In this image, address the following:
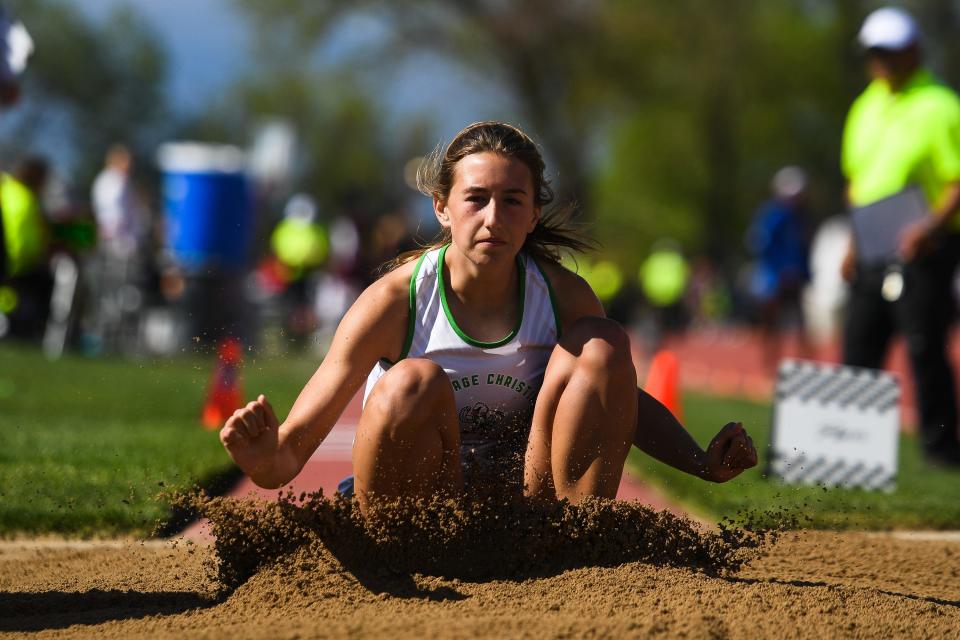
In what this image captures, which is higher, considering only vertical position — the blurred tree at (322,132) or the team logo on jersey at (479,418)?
the blurred tree at (322,132)

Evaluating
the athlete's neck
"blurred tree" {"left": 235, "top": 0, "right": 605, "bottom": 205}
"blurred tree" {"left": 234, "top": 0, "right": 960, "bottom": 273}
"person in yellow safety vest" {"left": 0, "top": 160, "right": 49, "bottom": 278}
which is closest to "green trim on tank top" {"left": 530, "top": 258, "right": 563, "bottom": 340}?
the athlete's neck

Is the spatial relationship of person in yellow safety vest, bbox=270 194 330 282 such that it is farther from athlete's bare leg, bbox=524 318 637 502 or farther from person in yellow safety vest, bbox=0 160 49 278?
athlete's bare leg, bbox=524 318 637 502

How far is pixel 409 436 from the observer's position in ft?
12.2

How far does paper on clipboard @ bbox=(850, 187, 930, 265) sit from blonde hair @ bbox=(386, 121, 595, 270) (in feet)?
11.9

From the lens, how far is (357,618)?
335 centimetres

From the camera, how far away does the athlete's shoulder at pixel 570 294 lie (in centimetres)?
427

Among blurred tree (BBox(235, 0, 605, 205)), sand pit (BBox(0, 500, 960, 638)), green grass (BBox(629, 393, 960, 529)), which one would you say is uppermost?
blurred tree (BBox(235, 0, 605, 205))

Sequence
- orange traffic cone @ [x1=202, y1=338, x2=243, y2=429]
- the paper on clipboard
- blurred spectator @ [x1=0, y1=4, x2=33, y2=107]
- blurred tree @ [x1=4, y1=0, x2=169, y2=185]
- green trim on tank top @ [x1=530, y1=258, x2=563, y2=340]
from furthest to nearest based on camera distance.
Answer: blurred tree @ [x1=4, y1=0, x2=169, y2=185] < orange traffic cone @ [x1=202, y1=338, x2=243, y2=429] < the paper on clipboard < blurred spectator @ [x1=0, y1=4, x2=33, y2=107] < green trim on tank top @ [x1=530, y1=258, x2=563, y2=340]

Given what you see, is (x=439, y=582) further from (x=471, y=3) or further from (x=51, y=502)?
(x=471, y=3)

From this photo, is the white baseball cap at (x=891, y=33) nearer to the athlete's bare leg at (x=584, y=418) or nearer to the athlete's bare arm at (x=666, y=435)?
the athlete's bare arm at (x=666, y=435)

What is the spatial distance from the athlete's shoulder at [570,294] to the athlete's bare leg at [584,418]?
0.95ft

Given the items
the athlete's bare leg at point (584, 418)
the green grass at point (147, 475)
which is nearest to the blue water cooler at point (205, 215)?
the green grass at point (147, 475)

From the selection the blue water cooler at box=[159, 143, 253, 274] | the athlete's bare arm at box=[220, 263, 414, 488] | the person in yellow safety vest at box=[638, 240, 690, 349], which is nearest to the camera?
the athlete's bare arm at box=[220, 263, 414, 488]

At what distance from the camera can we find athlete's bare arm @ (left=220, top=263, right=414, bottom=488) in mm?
3664
